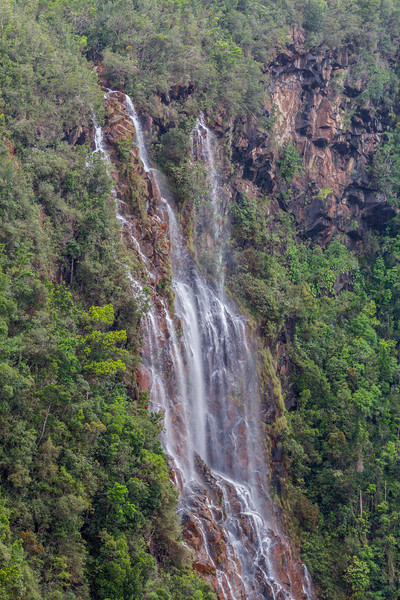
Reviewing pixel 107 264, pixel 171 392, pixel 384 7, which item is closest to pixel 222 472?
pixel 171 392

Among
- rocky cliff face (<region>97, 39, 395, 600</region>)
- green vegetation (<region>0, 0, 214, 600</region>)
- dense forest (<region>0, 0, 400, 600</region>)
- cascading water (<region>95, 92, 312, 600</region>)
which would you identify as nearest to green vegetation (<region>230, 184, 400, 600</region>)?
dense forest (<region>0, 0, 400, 600</region>)

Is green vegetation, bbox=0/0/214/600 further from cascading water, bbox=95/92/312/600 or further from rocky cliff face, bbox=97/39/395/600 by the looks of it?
cascading water, bbox=95/92/312/600

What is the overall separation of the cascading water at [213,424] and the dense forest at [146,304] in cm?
114

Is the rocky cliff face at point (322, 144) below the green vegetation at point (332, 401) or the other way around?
the other way around

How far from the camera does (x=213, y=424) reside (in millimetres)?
23641

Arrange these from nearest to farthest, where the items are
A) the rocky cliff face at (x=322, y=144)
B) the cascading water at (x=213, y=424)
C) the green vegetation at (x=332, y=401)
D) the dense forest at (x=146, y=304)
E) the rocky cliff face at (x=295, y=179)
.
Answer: the dense forest at (x=146, y=304), the cascading water at (x=213, y=424), the rocky cliff face at (x=295, y=179), the green vegetation at (x=332, y=401), the rocky cliff face at (x=322, y=144)

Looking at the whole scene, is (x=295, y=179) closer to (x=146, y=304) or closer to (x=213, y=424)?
(x=213, y=424)

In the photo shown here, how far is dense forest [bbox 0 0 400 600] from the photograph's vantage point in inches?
584

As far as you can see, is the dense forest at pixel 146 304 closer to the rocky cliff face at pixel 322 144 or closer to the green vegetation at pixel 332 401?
the green vegetation at pixel 332 401

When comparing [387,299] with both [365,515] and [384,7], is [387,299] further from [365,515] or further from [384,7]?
[384,7]

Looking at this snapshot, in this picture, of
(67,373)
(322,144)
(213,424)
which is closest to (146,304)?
(67,373)

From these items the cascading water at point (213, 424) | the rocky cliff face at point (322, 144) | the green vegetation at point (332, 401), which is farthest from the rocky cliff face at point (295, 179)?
the green vegetation at point (332, 401)

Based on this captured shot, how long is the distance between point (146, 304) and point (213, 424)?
19.6ft

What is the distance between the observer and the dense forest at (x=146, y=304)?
14.8 m
